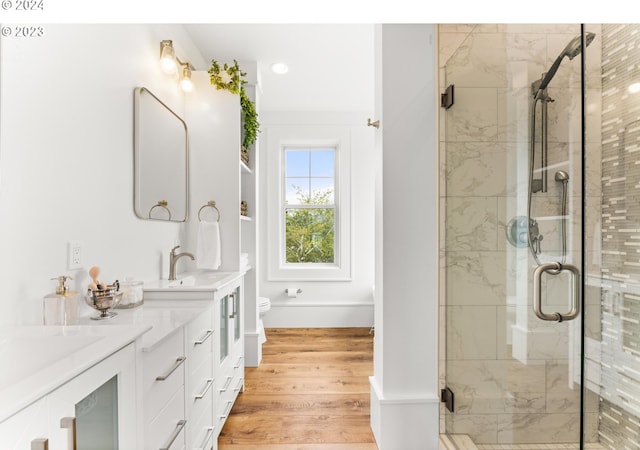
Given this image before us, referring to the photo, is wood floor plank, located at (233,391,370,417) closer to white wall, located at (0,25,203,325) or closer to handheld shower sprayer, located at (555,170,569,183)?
white wall, located at (0,25,203,325)

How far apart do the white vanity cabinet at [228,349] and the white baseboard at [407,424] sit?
82 centimetres

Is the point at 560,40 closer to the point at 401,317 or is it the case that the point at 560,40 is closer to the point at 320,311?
the point at 401,317

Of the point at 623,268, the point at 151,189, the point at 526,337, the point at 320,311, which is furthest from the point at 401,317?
the point at 320,311

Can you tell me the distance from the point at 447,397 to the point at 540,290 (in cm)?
80

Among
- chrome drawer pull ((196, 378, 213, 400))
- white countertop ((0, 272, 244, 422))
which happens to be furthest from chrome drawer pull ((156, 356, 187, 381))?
chrome drawer pull ((196, 378, 213, 400))

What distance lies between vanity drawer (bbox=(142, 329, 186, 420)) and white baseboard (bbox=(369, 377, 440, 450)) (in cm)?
103

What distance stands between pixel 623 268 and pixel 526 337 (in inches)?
17.4

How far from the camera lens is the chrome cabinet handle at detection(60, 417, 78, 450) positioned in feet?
2.08

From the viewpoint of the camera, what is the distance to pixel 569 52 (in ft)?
3.84

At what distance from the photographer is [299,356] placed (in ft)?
10.2

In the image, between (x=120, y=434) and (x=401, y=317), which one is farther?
(x=401, y=317)

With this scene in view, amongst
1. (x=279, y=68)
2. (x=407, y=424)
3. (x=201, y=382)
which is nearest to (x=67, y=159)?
(x=201, y=382)

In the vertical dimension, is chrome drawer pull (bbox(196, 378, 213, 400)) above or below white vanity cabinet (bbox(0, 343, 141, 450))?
below

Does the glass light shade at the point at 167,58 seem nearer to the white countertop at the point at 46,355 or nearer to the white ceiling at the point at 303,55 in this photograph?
the white ceiling at the point at 303,55
